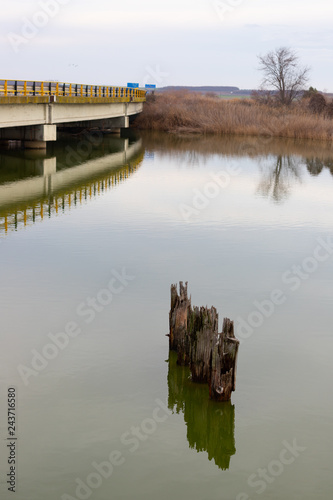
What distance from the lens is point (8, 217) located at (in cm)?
2064

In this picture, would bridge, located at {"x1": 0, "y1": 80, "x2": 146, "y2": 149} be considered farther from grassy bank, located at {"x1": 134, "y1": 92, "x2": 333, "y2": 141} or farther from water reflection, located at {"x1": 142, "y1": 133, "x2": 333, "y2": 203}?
grassy bank, located at {"x1": 134, "y1": 92, "x2": 333, "y2": 141}

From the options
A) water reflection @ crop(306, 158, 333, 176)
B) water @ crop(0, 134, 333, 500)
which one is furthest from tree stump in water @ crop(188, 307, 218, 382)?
water reflection @ crop(306, 158, 333, 176)

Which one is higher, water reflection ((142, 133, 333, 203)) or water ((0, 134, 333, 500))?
water reflection ((142, 133, 333, 203))

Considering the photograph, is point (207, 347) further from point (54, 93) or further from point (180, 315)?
point (54, 93)

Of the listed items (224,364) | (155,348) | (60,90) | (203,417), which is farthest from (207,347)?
(60,90)

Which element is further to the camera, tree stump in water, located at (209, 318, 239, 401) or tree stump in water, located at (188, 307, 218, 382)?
tree stump in water, located at (188, 307, 218, 382)

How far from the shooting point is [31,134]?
36781mm

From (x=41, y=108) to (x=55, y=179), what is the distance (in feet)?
26.5

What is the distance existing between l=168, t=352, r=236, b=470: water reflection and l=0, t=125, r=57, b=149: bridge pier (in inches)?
1114

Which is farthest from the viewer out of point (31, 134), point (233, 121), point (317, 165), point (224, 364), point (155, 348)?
point (233, 121)

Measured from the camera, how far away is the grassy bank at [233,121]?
5394 cm

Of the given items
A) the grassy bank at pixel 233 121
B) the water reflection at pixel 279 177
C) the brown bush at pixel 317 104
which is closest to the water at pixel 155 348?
the water reflection at pixel 279 177

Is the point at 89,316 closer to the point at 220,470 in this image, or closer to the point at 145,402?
the point at 145,402

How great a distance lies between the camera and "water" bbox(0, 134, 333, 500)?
25.4 ft
